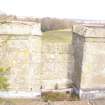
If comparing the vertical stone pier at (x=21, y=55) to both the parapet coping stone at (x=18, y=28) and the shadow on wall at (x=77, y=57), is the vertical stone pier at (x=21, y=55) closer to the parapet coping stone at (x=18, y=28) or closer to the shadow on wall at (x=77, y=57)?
the parapet coping stone at (x=18, y=28)

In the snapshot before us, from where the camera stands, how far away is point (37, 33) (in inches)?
363

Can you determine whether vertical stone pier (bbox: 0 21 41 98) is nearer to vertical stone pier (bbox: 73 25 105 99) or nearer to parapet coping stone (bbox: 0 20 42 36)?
parapet coping stone (bbox: 0 20 42 36)

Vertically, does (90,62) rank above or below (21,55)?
below

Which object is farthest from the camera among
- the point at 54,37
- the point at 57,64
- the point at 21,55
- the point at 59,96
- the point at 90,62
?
the point at 54,37

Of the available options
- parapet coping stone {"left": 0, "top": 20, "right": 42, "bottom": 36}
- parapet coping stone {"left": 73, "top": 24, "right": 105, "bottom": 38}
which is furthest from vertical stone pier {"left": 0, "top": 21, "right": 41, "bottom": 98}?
parapet coping stone {"left": 73, "top": 24, "right": 105, "bottom": 38}

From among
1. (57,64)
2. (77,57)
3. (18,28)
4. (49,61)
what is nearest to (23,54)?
(18,28)

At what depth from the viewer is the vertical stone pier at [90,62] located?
9.69 meters

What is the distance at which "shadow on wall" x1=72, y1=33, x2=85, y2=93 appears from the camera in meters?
10.0

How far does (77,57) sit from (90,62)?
0.77 metres

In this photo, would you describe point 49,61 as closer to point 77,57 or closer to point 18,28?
point 77,57

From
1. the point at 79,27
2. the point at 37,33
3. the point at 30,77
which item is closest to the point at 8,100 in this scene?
the point at 30,77

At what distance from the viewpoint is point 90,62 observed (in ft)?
32.3

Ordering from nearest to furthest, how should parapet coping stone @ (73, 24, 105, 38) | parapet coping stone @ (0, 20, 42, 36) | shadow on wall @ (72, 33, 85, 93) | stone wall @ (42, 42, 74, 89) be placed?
parapet coping stone @ (0, 20, 42, 36) → parapet coping stone @ (73, 24, 105, 38) → shadow on wall @ (72, 33, 85, 93) → stone wall @ (42, 42, 74, 89)

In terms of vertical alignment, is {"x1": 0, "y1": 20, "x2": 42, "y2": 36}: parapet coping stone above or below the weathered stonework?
above
